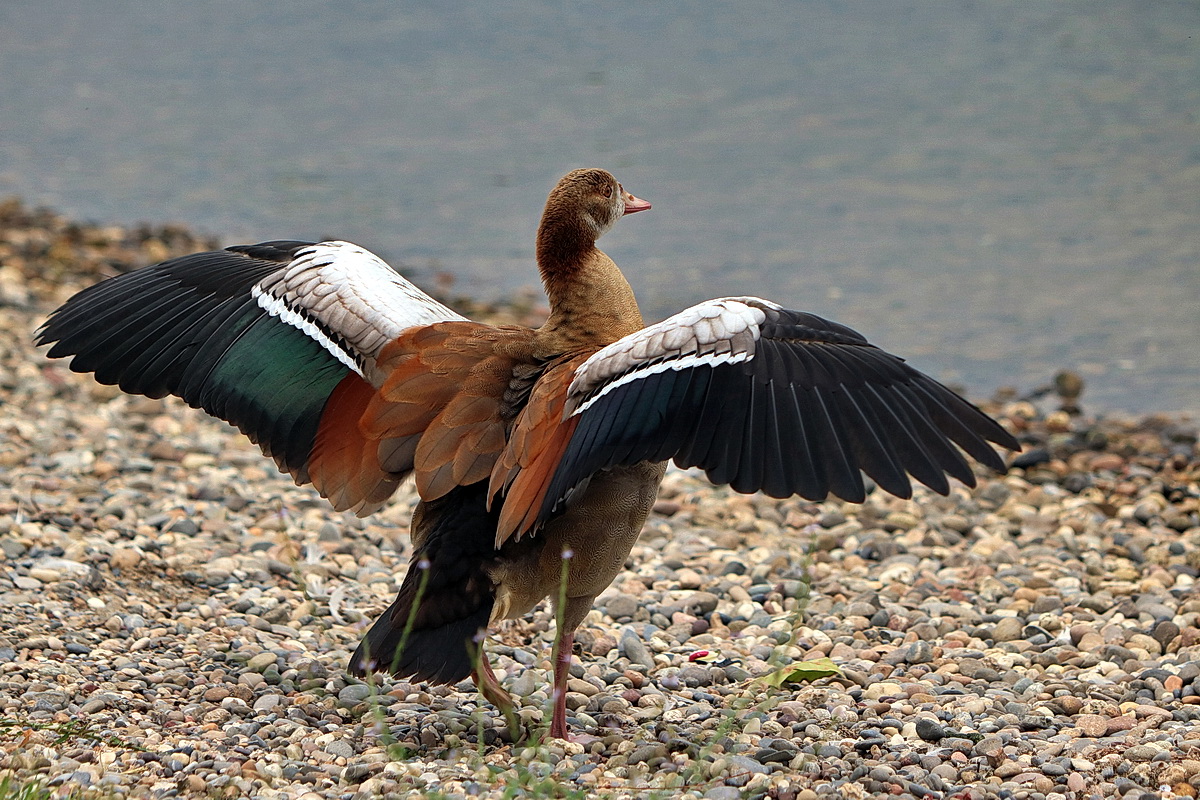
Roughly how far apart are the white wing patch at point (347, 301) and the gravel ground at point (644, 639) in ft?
2.76

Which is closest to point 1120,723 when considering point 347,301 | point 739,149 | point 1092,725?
point 1092,725

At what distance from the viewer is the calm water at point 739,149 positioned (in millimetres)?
11445

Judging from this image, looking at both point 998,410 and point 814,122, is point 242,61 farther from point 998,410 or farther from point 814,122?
point 998,410

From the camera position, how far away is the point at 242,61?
1958 centimetres

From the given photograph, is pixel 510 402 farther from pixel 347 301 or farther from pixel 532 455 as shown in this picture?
pixel 347 301

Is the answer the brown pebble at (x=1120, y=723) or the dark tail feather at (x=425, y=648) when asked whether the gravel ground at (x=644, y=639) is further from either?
the dark tail feather at (x=425, y=648)

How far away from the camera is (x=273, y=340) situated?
508 cm

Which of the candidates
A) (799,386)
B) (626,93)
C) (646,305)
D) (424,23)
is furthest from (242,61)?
(799,386)

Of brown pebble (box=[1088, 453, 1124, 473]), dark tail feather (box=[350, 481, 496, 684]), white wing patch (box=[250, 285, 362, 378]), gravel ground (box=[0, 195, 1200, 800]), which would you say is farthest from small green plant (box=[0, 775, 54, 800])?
brown pebble (box=[1088, 453, 1124, 473])

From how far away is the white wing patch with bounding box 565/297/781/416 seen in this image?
418cm

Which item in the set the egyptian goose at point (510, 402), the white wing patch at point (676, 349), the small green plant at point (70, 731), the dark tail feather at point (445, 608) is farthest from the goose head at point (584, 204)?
the small green plant at point (70, 731)

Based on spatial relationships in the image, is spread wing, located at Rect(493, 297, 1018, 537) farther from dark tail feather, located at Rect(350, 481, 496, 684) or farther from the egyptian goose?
dark tail feather, located at Rect(350, 481, 496, 684)

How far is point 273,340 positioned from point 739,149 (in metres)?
10.4

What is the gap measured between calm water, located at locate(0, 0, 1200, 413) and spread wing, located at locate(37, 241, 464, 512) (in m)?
6.02
